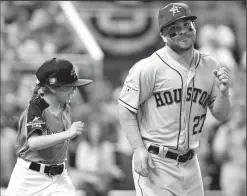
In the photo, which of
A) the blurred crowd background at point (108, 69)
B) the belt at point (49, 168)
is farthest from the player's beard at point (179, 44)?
the blurred crowd background at point (108, 69)

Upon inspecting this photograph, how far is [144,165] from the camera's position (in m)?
3.03

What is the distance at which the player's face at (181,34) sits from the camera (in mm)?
3150

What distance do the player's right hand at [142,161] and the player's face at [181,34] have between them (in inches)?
24.1

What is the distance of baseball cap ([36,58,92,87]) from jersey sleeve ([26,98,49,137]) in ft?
0.42

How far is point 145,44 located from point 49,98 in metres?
7.37

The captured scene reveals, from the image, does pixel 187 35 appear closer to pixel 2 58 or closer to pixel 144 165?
pixel 144 165

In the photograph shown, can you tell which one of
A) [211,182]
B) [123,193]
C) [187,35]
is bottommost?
[211,182]

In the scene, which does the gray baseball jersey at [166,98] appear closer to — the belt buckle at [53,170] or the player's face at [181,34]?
the player's face at [181,34]

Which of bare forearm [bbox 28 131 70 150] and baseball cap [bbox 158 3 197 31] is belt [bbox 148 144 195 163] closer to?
bare forearm [bbox 28 131 70 150]

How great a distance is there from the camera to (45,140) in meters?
3.12

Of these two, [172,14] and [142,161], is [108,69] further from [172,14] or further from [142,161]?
[142,161]

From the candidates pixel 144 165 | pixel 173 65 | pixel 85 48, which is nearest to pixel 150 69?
pixel 173 65

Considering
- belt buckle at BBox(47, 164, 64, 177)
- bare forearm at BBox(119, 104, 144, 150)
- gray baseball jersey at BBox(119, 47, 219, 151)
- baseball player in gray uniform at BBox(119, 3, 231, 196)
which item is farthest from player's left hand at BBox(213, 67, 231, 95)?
belt buckle at BBox(47, 164, 64, 177)

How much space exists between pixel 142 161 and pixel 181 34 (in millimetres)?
737
